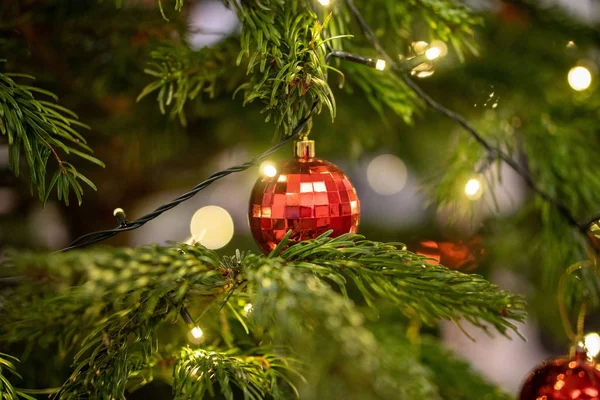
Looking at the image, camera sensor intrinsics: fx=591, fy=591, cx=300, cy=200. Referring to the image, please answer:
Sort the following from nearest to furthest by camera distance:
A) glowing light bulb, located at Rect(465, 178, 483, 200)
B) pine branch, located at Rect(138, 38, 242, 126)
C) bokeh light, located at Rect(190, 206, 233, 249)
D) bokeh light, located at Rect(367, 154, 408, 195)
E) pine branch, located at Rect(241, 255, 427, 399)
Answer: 1. pine branch, located at Rect(241, 255, 427, 399)
2. pine branch, located at Rect(138, 38, 242, 126)
3. glowing light bulb, located at Rect(465, 178, 483, 200)
4. bokeh light, located at Rect(190, 206, 233, 249)
5. bokeh light, located at Rect(367, 154, 408, 195)

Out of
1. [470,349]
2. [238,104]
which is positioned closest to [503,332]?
[238,104]

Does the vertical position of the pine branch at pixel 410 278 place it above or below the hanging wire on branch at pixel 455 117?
below

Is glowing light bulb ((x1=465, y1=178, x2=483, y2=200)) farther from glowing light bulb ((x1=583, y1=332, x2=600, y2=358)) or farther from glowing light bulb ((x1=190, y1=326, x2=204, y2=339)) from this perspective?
glowing light bulb ((x1=190, y1=326, x2=204, y2=339))

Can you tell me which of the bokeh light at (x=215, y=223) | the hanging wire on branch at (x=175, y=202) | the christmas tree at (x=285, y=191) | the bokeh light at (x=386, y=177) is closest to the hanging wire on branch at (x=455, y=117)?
the christmas tree at (x=285, y=191)

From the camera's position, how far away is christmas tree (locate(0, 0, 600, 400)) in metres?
0.32

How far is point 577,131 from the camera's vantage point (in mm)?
671

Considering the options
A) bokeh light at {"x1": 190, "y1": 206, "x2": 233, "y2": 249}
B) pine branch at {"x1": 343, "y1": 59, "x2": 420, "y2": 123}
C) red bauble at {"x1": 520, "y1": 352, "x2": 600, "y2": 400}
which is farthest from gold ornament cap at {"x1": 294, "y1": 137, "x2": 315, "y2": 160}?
bokeh light at {"x1": 190, "y1": 206, "x2": 233, "y2": 249}

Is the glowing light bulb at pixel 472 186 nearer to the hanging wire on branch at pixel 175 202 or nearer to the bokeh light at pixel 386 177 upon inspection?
the hanging wire on branch at pixel 175 202

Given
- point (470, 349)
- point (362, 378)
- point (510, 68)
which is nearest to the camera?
point (362, 378)

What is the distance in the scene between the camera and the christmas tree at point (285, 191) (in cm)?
32

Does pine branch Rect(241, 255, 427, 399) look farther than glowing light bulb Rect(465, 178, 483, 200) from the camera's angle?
No

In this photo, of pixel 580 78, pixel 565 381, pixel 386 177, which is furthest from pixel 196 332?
pixel 386 177

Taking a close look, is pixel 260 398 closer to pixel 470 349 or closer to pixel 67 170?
pixel 67 170

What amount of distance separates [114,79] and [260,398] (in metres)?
0.42
